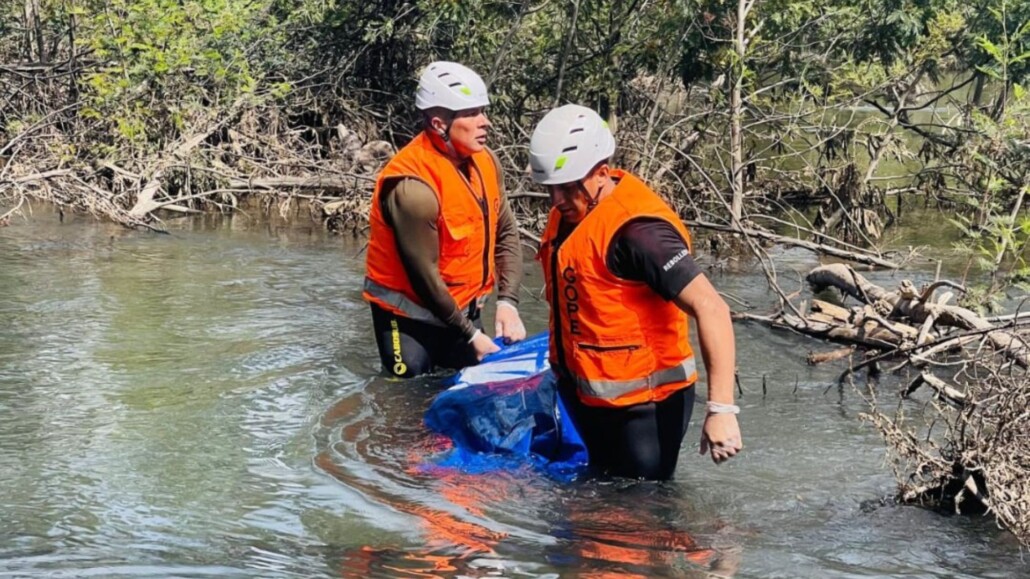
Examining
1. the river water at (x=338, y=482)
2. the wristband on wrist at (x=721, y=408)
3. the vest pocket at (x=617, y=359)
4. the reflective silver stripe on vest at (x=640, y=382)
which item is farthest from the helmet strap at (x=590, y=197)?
the river water at (x=338, y=482)

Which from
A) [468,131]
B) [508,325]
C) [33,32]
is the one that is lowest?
[508,325]

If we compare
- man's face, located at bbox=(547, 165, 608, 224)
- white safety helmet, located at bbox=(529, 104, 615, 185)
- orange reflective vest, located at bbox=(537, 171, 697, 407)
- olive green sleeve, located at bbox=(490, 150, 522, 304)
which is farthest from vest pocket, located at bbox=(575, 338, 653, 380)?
olive green sleeve, located at bbox=(490, 150, 522, 304)

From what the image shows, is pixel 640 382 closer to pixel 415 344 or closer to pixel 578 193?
pixel 578 193

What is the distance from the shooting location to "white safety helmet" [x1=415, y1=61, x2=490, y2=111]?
5938 mm

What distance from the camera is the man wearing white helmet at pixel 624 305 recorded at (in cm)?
437

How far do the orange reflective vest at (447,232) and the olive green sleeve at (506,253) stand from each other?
0.32 feet

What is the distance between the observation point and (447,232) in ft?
20.1

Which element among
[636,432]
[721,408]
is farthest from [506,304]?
[721,408]

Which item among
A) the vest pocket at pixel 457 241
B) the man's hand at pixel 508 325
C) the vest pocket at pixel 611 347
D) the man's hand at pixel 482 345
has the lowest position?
the man's hand at pixel 482 345

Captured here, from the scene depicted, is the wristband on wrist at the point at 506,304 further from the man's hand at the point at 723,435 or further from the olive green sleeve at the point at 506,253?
the man's hand at the point at 723,435

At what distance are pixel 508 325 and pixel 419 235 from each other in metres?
0.67

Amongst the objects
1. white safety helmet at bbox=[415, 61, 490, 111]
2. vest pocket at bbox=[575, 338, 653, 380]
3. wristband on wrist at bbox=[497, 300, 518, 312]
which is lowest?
wristband on wrist at bbox=[497, 300, 518, 312]

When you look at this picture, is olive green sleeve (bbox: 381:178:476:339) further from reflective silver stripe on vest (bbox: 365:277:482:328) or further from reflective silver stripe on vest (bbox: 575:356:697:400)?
reflective silver stripe on vest (bbox: 575:356:697:400)

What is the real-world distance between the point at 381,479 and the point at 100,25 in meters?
9.22
